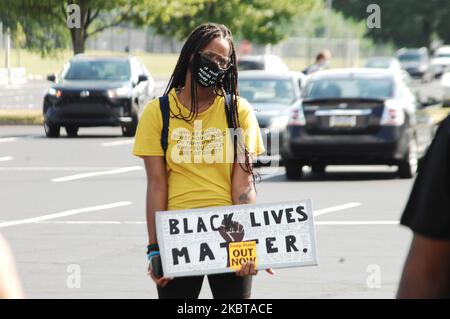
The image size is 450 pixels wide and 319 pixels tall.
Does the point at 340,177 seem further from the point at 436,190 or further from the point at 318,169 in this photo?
the point at 436,190

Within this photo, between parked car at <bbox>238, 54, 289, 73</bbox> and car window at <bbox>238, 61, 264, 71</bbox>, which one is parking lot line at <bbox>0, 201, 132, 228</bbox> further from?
car window at <bbox>238, 61, 264, 71</bbox>

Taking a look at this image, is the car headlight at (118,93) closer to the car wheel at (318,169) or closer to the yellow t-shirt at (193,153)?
the car wheel at (318,169)

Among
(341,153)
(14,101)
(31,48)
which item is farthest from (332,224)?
(14,101)

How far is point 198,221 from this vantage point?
4969 mm

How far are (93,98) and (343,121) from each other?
10.7m

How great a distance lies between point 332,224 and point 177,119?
8.72m

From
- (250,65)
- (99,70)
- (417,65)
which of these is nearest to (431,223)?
(99,70)

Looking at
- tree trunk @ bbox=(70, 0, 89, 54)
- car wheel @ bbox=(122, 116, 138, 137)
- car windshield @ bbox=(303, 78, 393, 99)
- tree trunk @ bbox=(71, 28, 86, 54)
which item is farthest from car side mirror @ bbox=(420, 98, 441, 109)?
tree trunk @ bbox=(71, 28, 86, 54)

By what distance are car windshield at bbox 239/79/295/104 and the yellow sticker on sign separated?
17315 millimetres

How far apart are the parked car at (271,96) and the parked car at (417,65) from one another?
5521 cm

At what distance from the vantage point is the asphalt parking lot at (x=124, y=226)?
31.7ft

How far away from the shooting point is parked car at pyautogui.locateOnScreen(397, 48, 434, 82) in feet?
268

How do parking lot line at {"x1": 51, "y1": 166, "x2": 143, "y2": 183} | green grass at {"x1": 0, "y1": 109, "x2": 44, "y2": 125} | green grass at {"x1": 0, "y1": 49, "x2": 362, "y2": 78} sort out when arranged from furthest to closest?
1. green grass at {"x1": 0, "y1": 49, "x2": 362, "y2": 78}
2. green grass at {"x1": 0, "y1": 109, "x2": 44, "y2": 125}
3. parking lot line at {"x1": 51, "y1": 166, "x2": 143, "y2": 183}

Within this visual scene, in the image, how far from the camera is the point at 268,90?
22.9 meters
